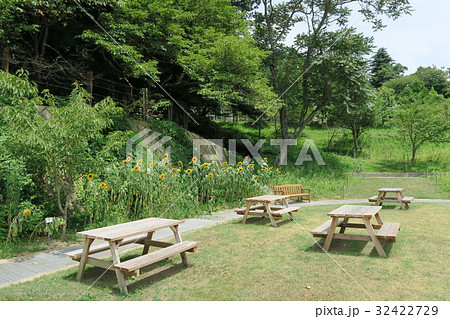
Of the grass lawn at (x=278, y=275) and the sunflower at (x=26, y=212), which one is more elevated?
the sunflower at (x=26, y=212)

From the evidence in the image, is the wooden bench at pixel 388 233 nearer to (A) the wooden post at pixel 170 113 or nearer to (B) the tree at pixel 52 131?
(B) the tree at pixel 52 131

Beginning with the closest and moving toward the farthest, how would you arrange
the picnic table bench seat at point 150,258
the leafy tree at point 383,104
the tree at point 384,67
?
1. the picnic table bench seat at point 150,258
2. the leafy tree at point 383,104
3. the tree at point 384,67

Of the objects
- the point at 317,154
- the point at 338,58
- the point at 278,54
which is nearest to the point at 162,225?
the point at 338,58

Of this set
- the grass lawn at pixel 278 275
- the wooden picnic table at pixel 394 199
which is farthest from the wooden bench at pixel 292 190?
the grass lawn at pixel 278 275

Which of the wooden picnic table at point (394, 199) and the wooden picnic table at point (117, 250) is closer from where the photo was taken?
the wooden picnic table at point (117, 250)

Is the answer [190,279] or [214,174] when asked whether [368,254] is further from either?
[214,174]

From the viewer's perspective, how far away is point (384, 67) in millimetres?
44844

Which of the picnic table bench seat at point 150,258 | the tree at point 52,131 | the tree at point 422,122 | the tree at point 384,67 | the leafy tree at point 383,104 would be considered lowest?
the picnic table bench seat at point 150,258

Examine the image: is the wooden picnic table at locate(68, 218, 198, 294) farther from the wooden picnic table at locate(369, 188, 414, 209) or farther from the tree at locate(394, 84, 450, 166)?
the tree at locate(394, 84, 450, 166)

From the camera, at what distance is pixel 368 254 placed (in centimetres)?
496

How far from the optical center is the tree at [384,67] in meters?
44.4

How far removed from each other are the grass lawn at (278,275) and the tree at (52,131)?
2208mm

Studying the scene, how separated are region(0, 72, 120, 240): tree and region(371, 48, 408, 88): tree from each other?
4651 centimetres

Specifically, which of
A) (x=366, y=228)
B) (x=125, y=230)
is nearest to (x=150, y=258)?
(x=125, y=230)
